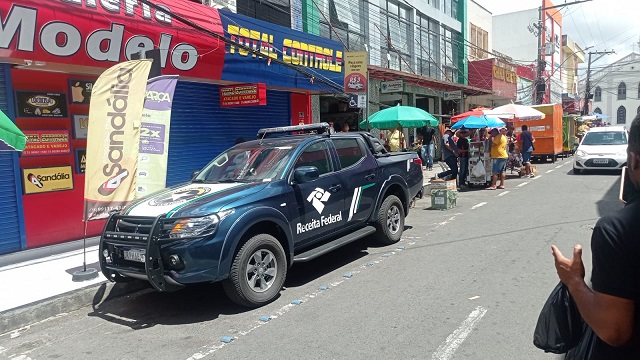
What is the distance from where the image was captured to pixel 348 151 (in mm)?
6949

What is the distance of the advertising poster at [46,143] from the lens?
7.56 metres

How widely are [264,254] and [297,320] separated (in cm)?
90

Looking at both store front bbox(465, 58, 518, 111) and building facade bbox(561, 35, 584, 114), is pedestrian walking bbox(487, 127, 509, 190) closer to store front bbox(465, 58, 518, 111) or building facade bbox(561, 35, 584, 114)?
store front bbox(465, 58, 518, 111)

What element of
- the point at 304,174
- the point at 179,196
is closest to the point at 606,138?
the point at 304,174

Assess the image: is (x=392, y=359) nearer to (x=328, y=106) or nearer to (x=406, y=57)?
(x=328, y=106)

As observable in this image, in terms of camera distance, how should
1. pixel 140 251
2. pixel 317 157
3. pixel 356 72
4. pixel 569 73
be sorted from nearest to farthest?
pixel 140 251, pixel 317 157, pixel 356 72, pixel 569 73

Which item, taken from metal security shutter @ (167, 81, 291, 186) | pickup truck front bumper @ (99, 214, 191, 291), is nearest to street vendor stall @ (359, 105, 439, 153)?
metal security shutter @ (167, 81, 291, 186)

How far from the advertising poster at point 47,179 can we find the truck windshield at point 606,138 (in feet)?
56.1

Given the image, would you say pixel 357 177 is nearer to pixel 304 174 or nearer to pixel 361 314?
pixel 304 174

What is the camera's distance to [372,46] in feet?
61.1

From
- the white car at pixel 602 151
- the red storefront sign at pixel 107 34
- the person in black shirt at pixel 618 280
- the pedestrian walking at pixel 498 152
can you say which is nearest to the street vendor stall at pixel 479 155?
the pedestrian walking at pixel 498 152

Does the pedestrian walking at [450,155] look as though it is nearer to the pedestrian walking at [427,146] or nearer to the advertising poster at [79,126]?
the pedestrian walking at [427,146]

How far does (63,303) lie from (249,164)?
8.87 feet

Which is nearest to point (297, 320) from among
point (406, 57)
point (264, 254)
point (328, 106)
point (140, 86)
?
point (264, 254)
